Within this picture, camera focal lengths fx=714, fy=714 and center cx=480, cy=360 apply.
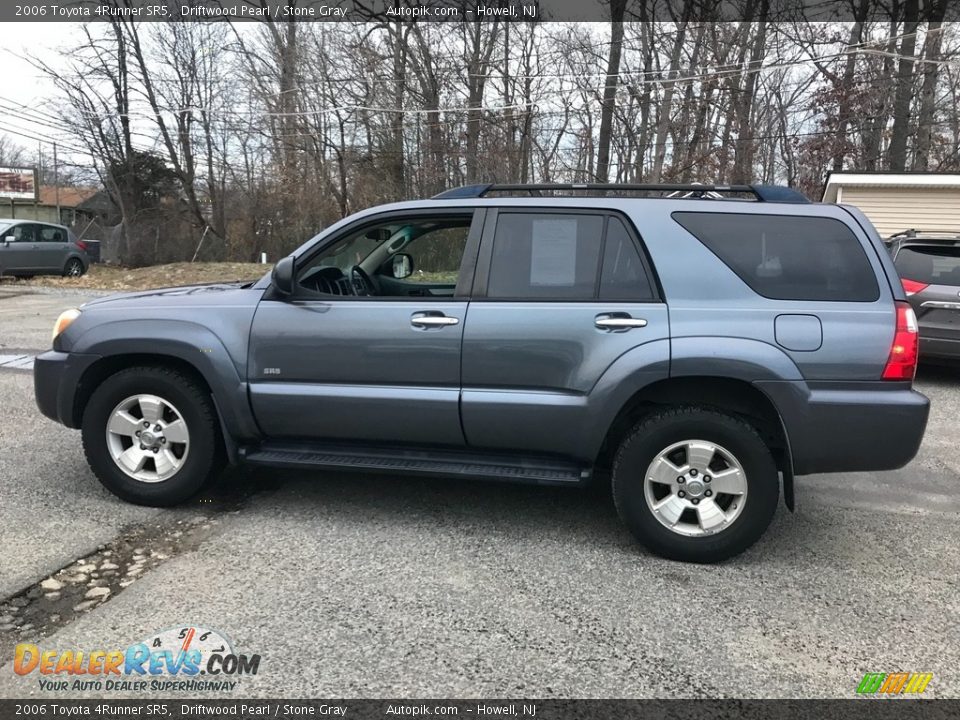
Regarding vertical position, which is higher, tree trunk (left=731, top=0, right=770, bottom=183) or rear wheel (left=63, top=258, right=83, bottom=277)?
tree trunk (left=731, top=0, right=770, bottom=183)

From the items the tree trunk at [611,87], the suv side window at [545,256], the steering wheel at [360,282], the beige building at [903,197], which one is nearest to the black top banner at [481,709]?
the suv side window at [545,256]

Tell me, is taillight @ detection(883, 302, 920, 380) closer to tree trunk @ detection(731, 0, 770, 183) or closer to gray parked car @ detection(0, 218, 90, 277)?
gray parked car @ detection(0, 218, 90, 277)

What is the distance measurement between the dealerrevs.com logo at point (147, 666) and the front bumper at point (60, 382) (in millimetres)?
1752

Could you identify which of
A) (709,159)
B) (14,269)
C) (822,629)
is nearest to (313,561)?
(822,629)

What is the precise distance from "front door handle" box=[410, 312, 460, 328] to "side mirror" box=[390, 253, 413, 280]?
1.59 metres

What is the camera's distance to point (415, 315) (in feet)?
12.5

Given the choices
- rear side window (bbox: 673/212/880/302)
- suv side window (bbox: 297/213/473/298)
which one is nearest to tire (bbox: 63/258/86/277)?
suv side window (bbox: 297/213/473/298)

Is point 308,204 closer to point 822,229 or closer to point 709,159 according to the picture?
point 709,159

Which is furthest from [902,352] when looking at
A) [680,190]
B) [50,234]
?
[50,234]

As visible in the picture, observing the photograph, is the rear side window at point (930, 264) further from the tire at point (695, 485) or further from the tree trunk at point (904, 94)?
the tree trunk at point (904, 94)

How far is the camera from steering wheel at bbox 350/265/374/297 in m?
4.82

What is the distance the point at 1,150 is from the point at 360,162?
2691 cm

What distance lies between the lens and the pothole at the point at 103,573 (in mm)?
2936

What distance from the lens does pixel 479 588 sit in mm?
3287
